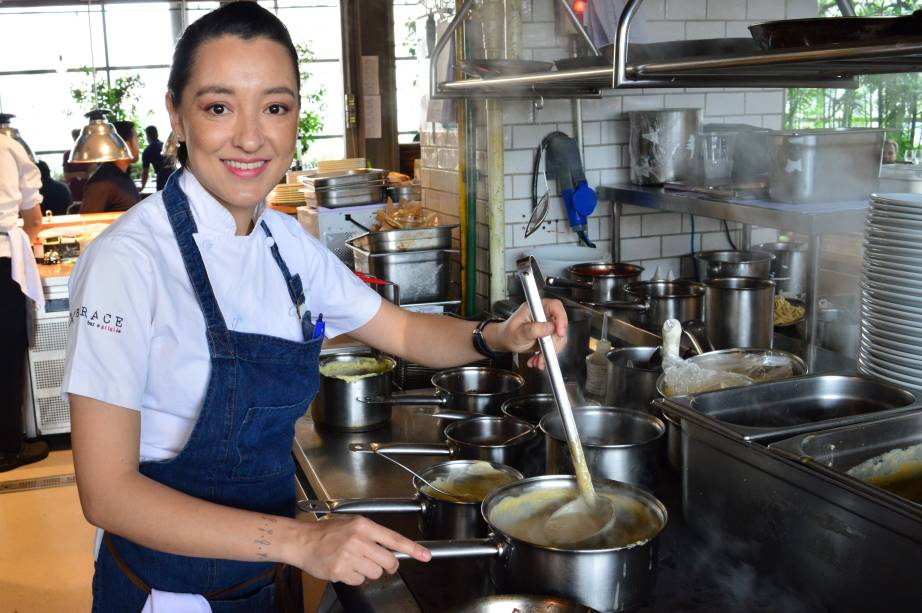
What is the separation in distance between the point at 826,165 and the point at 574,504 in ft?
5.79

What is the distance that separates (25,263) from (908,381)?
15.5 ft

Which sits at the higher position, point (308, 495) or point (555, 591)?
point (555, 591)

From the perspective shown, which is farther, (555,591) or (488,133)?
(488,133)

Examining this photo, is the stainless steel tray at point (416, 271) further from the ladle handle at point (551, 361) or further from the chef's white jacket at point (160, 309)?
the ladle handle at point (551, 361)

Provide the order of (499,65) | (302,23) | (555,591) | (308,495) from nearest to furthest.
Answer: (555,591) → (308,495) → (499,65) → (302,23)

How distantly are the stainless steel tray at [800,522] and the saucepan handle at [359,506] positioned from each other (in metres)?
0.50

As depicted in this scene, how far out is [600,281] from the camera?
299 centimetres

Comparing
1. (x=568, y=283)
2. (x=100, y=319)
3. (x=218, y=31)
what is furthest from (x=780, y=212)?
(x=100, y=319)

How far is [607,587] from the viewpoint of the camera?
1287 millimetres

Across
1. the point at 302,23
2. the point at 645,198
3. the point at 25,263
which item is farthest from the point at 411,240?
the point at 302,23

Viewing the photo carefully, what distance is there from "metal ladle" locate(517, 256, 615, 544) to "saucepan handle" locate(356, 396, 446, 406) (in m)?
0.65

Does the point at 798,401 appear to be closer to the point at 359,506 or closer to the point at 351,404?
the point at 359,506

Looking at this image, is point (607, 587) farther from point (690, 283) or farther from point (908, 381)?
point (690, 283)

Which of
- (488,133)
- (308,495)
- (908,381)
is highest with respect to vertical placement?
(488,133)
